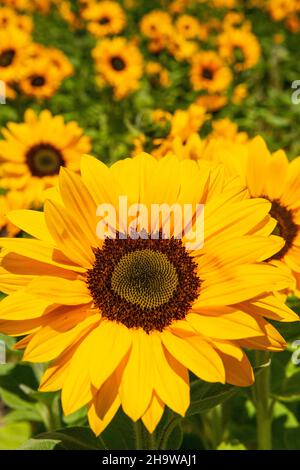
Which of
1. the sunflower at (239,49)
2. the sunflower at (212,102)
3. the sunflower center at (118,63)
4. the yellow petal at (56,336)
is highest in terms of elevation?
the sunflower at (239,49)

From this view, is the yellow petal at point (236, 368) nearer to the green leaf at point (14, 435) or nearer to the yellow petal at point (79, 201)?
the yellow petal at point (79, 201)

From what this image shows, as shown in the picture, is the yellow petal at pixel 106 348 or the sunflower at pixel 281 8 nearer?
the yellow petal at pixel 106 348

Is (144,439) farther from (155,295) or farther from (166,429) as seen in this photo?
(155,295)

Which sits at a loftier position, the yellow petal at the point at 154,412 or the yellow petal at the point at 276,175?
the yellow petal at the point at 276,175

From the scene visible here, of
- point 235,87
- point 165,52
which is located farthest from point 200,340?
point 165,52

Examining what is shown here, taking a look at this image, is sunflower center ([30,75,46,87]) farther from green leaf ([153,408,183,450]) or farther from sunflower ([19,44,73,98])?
green leaf ([153,408,183,450])

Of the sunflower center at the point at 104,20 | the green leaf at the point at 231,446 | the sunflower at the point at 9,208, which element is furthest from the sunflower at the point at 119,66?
the green leaf at the point at 231,446

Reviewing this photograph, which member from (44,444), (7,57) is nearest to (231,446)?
(44,444)
